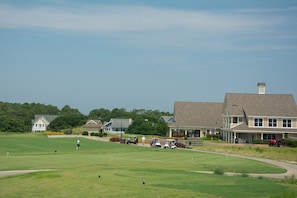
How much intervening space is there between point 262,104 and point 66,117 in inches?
2192

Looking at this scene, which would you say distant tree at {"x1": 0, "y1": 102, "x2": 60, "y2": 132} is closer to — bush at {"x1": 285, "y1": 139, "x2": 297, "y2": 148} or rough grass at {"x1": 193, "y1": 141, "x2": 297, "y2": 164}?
rough grass at {"x1": 193, "y1": 141, "x2": 297, "y2": 164}

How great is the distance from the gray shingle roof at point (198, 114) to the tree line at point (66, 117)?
175 inches

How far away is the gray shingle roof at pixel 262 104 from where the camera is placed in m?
81.3

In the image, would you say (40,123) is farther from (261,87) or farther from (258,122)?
(258,122)

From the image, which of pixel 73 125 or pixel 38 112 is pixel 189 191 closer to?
pixel 73 125

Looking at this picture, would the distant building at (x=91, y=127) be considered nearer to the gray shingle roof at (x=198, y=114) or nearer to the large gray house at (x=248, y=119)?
the gray shingle roof at (x=198, y=114)

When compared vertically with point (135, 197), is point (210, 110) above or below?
above

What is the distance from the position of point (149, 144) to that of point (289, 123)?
2404 centimetres

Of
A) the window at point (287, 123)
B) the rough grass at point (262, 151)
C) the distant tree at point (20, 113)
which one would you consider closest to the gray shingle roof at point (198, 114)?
the window at point (287, 123)

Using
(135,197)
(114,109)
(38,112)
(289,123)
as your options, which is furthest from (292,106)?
(38,112)

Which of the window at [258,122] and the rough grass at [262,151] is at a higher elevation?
the window at [258,122]

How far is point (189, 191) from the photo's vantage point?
22859 millimetres

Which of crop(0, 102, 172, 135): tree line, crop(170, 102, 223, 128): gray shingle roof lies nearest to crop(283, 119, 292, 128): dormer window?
crop(170, 102, 223, 128): gray shingle roof

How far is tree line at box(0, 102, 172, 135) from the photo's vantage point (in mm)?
103256
